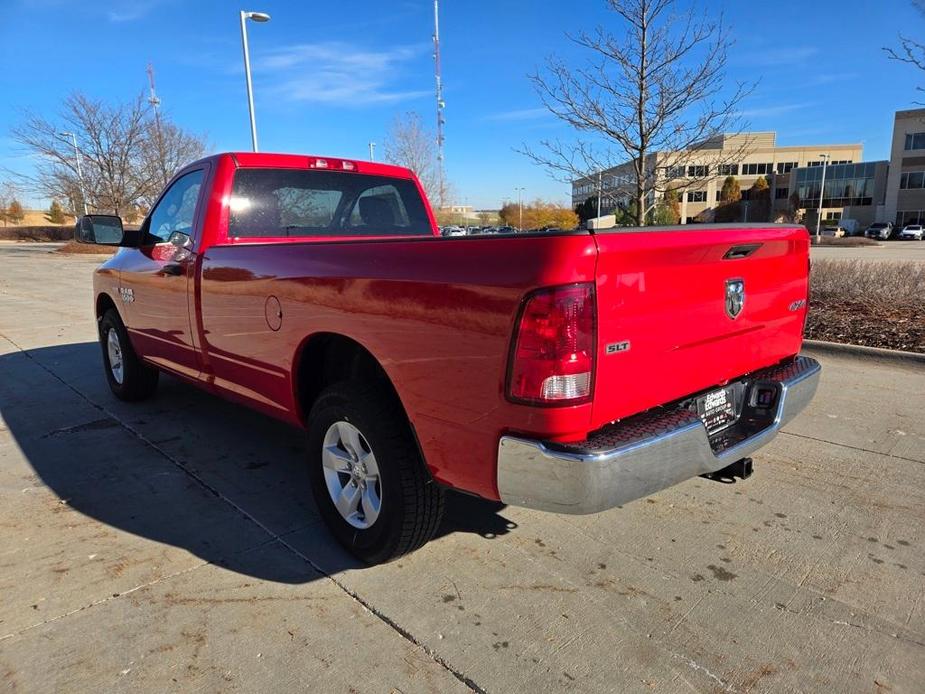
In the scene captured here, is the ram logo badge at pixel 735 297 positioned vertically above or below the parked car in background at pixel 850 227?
above

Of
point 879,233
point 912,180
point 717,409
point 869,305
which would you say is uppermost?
point 912,180

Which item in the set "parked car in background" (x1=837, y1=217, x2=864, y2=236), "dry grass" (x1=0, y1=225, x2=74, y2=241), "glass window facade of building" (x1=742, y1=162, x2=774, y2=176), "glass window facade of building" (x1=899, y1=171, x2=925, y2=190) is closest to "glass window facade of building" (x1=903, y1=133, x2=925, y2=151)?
"glass window facade of building" (x1=899, y1=171, x2=925, y2=190)

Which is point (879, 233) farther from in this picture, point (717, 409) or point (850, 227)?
point (717, 409)

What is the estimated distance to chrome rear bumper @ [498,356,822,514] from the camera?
2055mm

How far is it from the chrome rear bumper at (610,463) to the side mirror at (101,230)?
3.91m

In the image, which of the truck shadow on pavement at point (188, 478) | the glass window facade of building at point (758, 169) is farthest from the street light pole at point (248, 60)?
the glass window facade of building at point (758, 169)

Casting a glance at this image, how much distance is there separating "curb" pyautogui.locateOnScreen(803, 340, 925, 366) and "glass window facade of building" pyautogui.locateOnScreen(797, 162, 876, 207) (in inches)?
2955

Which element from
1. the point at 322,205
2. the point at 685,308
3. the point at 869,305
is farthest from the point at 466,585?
the point at 869,305

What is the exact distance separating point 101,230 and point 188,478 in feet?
6.95

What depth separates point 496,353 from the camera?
2.10m

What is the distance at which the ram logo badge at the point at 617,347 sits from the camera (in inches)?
83.3

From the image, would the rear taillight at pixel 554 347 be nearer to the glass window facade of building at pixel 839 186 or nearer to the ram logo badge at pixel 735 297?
the ram logo badge at pixel 735 297

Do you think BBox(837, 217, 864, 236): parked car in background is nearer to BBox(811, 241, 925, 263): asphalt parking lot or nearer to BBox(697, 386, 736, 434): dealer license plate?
BBox(811, 241, 925, 263): asphalt parking lot

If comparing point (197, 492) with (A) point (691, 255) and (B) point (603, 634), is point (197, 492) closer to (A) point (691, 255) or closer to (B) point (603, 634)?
(B) point (603, 634)
